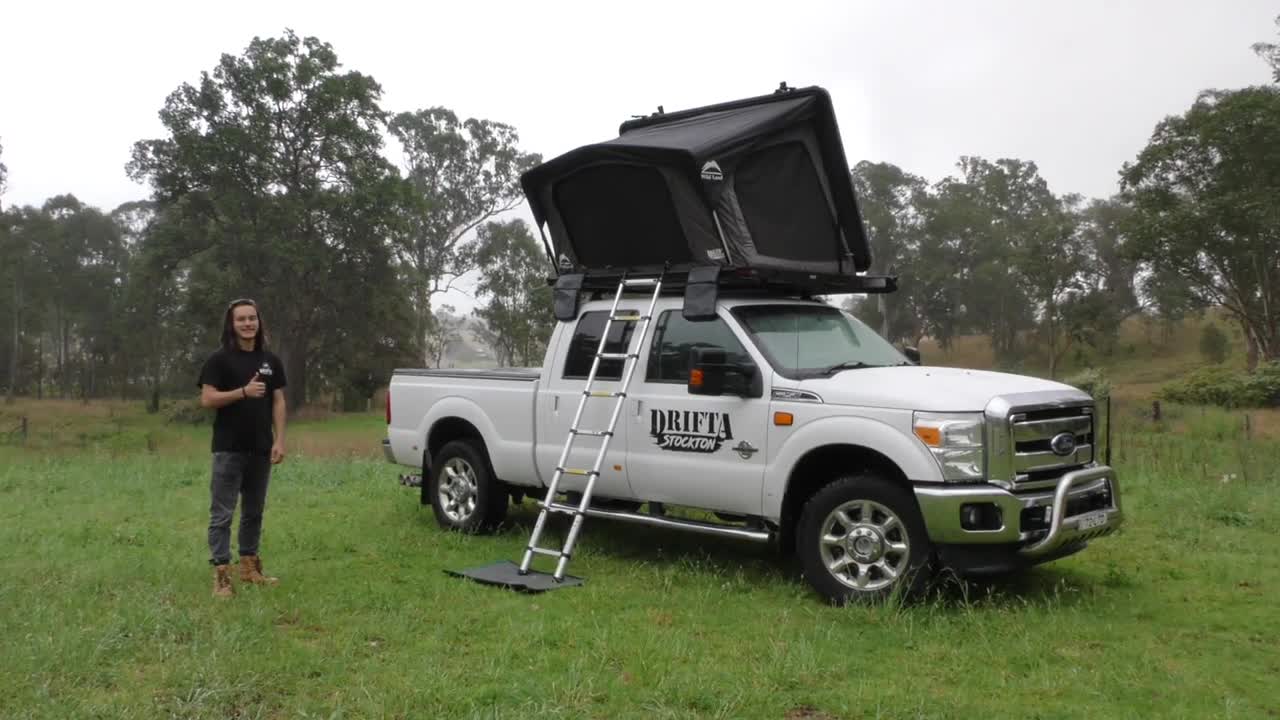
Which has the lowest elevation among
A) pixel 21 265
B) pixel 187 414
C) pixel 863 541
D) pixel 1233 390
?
pixel 187 414

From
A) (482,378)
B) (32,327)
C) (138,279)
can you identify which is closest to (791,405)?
(482,378)

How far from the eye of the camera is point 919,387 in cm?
620

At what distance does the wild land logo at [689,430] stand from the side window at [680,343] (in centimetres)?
26

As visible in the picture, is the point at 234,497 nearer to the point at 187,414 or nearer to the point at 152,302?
the point at 187,414

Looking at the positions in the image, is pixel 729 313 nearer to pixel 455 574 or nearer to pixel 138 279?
pixel 455 574

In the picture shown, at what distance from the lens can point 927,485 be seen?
19.4 ft

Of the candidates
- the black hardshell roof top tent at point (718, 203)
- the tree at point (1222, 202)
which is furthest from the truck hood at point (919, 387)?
the tree at point (1222, 202)

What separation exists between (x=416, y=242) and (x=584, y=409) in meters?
52.5

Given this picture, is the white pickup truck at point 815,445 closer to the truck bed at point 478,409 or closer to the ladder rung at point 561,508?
the truck bed at point 478,409

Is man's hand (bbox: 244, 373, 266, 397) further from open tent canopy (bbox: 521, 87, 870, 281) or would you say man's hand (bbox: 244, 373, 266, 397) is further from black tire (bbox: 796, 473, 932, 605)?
black tire (bbox: 796, 473, 932, 605)

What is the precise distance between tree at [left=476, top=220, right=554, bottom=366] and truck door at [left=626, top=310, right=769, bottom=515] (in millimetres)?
52748

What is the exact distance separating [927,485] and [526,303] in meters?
56.8

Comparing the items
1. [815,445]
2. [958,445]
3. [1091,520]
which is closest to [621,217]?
[815,445]

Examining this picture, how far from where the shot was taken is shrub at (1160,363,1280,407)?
3600 cm
